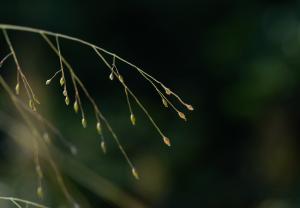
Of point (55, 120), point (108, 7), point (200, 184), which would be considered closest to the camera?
point (55, 120)

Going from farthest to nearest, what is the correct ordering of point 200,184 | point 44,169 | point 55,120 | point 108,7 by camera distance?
point 108,7 → point 200,184 → point 55,120 → point 44,169

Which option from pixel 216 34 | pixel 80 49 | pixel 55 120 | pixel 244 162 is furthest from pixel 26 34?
pixel 244 162

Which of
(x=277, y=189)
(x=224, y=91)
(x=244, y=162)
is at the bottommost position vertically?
(x=277, y=189)

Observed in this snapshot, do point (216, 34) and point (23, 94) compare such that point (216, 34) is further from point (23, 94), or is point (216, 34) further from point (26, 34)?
point (23, 94)

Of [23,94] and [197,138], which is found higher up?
[197,138]

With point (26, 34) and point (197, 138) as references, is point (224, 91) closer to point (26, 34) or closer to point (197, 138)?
point (197, 138)

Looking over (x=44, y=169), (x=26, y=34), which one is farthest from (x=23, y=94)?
(x=26, y=34)

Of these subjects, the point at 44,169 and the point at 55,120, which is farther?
the point at 55,120
